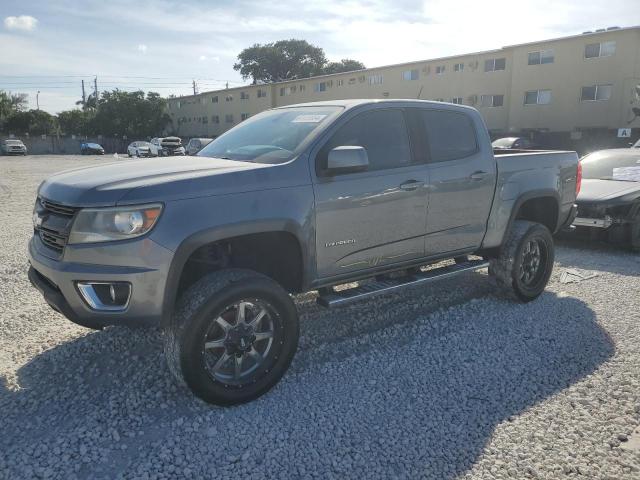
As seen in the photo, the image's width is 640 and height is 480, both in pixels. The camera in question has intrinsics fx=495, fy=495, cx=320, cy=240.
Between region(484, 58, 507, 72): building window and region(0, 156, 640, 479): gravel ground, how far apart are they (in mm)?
31382

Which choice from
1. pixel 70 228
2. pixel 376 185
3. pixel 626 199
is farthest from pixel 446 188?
pixel 626 199

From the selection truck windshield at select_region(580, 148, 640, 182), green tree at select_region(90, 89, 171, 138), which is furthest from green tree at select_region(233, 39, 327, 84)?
truck windshield at select_region(580, 148, 640, 182)

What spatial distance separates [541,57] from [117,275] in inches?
1306

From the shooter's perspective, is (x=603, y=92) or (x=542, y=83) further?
(x=542, y=83)

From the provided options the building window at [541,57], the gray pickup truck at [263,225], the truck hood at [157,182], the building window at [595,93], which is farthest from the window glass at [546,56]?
the truck hood at [157,182]

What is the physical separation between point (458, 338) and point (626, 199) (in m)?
4.77

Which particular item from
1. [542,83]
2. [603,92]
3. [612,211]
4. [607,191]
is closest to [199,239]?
[612,211]

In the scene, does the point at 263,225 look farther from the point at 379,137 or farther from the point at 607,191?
the point at 607,191

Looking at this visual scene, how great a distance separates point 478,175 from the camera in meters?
→ 4.52

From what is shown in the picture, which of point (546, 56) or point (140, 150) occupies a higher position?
point (546, 56)

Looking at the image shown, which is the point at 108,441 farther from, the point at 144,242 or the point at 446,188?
the point at 446,188

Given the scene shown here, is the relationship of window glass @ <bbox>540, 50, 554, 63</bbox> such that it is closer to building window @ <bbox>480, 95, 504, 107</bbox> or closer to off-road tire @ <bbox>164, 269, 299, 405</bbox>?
building window @ <bbox>480, 95, 504, 107</bbox>

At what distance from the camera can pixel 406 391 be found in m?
3.37

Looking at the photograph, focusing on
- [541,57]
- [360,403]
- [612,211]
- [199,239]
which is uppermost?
[541,57]
